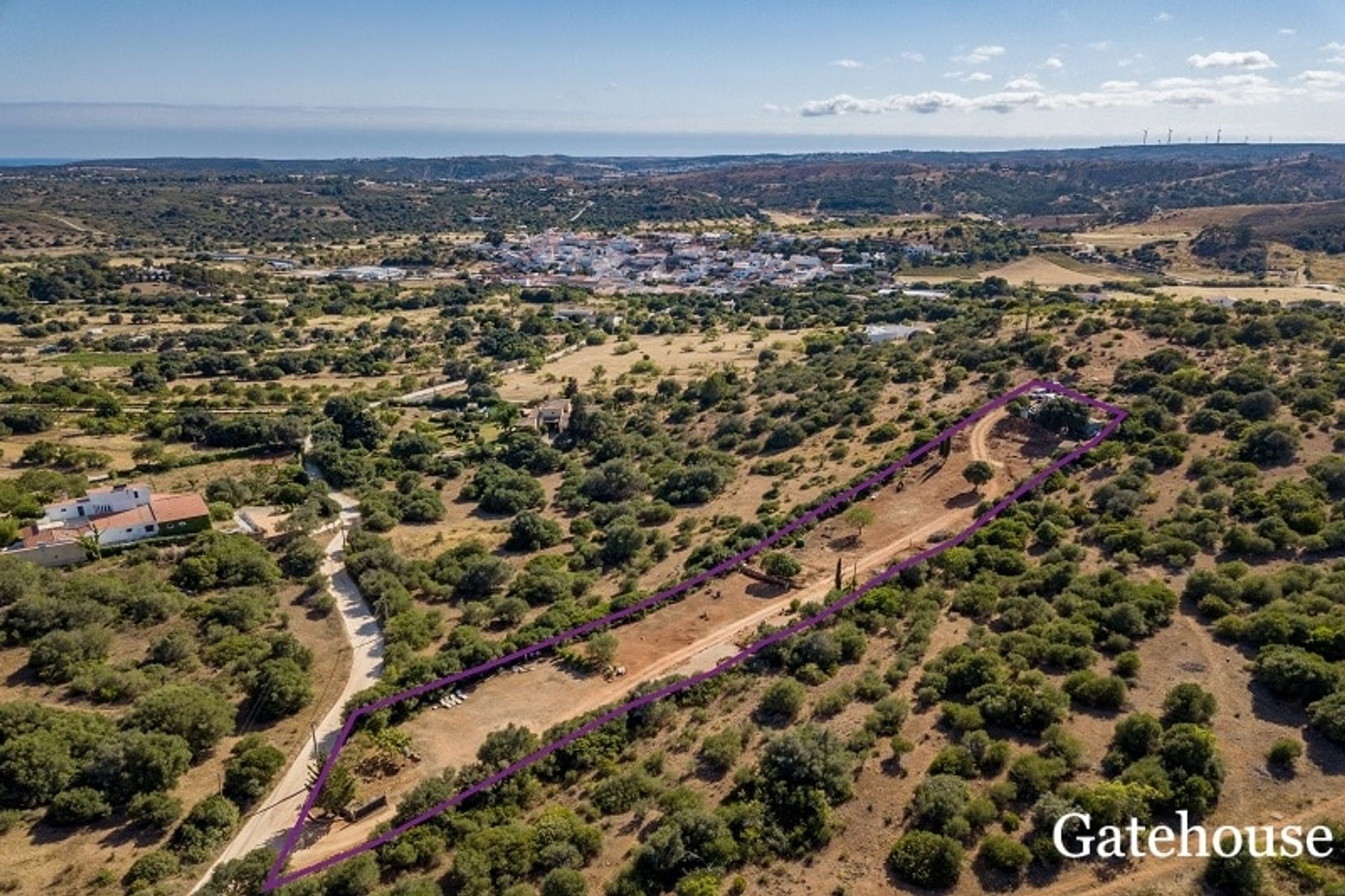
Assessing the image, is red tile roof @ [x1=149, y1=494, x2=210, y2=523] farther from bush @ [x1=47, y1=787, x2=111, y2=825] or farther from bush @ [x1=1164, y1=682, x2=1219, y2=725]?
bush @ [x1=1164, y1=682, x2=1219, y2=725]

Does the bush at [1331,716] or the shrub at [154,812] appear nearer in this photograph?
the bush at [1331,716]

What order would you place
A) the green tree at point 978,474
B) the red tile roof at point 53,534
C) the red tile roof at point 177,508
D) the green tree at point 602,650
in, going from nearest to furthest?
1. the green tree at point 602,650
2. the red tile roof at point 53,534
3. the green tree at point 978,474
4. the red tile roof at point 177,508

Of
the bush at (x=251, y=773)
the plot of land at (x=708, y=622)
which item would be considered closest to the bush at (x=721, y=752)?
the plot of land at (x=708, y=622)

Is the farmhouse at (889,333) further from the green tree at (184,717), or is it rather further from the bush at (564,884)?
the bush at (564,884)

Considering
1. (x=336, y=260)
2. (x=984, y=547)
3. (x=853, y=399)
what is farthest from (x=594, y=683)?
(x=336, y=260)

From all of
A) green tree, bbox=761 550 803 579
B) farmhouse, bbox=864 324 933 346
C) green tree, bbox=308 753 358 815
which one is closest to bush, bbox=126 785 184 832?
green tree, bbox=308 753 358 815

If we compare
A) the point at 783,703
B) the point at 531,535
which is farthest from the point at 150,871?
the point at 531,535

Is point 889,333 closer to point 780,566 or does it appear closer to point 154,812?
point 780,566
